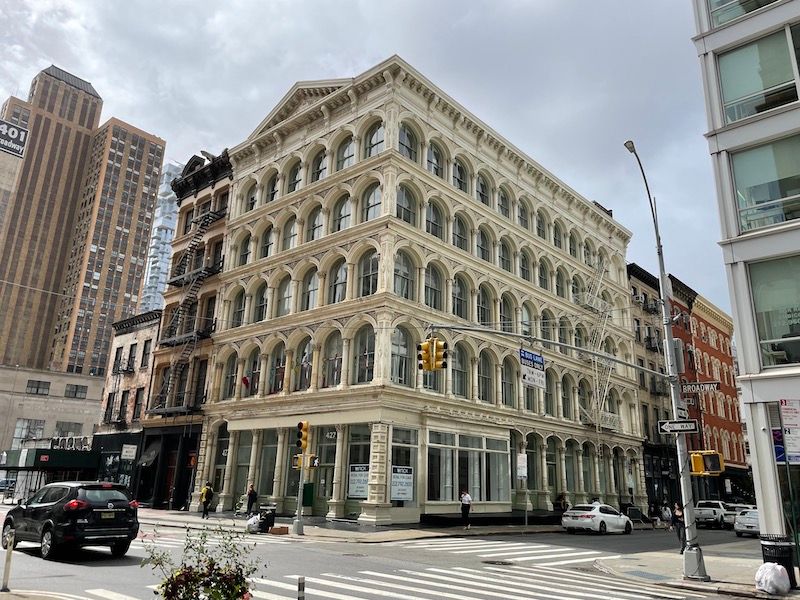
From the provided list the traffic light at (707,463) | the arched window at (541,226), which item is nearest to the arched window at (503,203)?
the arched window at (541,226)

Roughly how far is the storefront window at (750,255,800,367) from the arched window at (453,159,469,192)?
785 inches

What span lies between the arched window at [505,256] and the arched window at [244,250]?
52.6ft

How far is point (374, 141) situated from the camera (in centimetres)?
3200

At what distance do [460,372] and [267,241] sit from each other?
14516 millimetres

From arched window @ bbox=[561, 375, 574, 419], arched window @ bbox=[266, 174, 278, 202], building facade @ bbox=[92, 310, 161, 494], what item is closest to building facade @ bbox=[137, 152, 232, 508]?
building facade @ bbox=[92, 310, 161, 494]

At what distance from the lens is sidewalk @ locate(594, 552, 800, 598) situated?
528 inches

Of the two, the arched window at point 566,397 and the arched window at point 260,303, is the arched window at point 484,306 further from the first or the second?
the arched window at point 260,303

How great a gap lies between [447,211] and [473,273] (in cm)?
381

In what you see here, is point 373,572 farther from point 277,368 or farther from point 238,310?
point 238,310

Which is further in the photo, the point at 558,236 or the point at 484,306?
the point at 558,236

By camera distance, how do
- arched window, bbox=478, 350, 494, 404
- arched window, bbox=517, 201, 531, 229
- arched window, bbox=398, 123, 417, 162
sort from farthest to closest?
arched window, bbox=517, 201, 531, 229 → arched window, bbox=478, 350, 494, 404 → arched window, bbox=398, 123, 417, 162

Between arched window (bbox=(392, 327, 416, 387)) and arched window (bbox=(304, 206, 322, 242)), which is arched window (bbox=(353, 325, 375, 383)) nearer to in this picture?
arched window (bbox=(392, 327, 416, 387))

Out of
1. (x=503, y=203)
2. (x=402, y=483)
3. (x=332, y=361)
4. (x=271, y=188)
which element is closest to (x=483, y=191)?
(x=503, y=203)

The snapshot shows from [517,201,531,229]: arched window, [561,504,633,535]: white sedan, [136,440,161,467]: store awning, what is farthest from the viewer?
[517,201,531,229]: arched window
